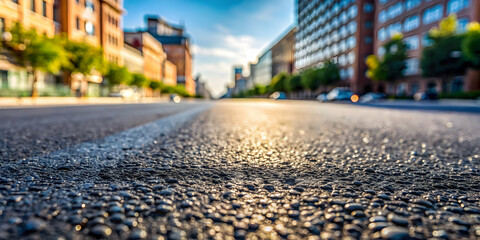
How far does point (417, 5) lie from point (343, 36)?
1942cm

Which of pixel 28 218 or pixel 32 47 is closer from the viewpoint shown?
pixel 28 218

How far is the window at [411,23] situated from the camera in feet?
143

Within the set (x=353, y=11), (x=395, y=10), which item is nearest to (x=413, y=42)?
(x=395, y=10)

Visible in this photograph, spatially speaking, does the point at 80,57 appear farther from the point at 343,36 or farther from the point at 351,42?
the point at 343,36

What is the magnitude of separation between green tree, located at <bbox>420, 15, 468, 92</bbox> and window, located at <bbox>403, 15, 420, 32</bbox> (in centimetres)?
1321

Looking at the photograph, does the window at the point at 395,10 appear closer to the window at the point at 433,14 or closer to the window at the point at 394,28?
the window at the point at 394,28

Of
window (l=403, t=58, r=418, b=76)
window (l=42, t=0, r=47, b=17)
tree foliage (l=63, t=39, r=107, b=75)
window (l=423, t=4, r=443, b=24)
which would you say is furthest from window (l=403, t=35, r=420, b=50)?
window (l=42, t=0, r=47, b=17)

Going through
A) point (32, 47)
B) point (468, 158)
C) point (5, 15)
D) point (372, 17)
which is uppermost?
point (372, 17)

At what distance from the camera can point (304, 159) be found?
2096mm

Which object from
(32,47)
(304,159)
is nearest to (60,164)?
(304,159)

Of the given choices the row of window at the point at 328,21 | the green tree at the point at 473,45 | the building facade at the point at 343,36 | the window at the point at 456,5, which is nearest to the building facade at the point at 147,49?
the building facade at the point at 343,36

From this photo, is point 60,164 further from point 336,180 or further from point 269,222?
point 336,180

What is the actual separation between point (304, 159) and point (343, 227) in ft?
3.95

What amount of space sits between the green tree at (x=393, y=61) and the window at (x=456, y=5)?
693cm
